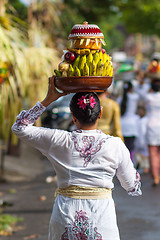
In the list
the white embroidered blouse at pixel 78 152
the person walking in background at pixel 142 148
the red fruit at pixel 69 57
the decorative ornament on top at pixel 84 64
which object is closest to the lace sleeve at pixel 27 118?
the white embroidered blouse at pixel 78 152

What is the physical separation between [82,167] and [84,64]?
2.27 feet

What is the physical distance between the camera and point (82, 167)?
3604mm

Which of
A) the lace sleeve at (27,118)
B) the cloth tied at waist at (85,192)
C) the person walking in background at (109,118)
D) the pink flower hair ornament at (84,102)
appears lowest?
the cloth tied at waist at (85,192)

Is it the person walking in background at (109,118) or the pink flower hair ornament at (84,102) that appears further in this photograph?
the person walking in background at (109,118)

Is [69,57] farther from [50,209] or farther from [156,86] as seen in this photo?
[156,86]

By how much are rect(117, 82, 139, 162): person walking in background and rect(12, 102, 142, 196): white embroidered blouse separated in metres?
6.65

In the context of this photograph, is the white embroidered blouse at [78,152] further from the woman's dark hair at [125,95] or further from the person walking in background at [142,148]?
the person walking in background at [142,148]

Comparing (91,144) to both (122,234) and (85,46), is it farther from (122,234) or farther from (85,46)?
(122,234)

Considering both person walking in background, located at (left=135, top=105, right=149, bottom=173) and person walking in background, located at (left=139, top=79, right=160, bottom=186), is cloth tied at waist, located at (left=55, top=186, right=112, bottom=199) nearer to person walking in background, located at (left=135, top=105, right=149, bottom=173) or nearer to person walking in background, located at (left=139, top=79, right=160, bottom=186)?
person walking in background, located at (left=139, top=79, right=160, bottom=186)

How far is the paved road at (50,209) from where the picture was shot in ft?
21.8

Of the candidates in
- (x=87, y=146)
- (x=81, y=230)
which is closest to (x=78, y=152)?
(x=87, y=146)

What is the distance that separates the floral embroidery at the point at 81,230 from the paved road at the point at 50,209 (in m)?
2.86

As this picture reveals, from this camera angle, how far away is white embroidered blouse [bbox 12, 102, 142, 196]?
361 cm

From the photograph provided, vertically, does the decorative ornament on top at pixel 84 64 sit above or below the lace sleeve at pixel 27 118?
above
